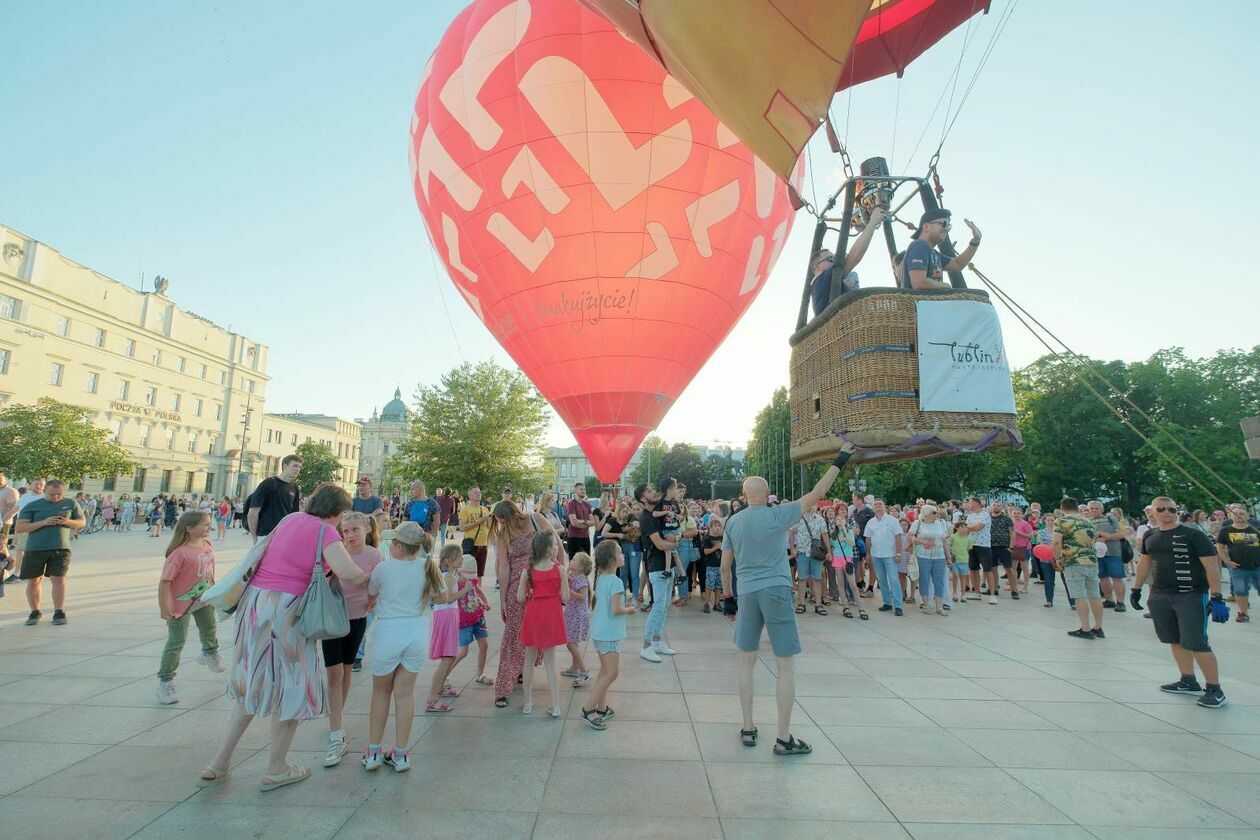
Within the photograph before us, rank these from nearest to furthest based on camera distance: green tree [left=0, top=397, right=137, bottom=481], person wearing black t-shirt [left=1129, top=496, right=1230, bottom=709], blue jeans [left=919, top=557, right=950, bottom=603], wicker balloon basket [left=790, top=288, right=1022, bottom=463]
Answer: wicker balloon basket [left=790, top=288, right=1022, bottom=463], person wearing black t-shirt [left=1129, top=496, right=1230, bottom=709], blue jeans [left=919, top=557, right=950, bottom=603], green tree [left=0, top=397, right=137, bottom=481]

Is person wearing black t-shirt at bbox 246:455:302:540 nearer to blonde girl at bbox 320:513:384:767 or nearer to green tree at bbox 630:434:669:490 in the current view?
blonde girl at bbox 320:513:384:767

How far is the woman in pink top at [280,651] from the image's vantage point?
3.46 metres

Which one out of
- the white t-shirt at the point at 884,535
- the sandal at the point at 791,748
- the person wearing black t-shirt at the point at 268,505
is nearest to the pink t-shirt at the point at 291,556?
the person wearing black t-shirt at the point at 268,505

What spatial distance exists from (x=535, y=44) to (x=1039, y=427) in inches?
1596

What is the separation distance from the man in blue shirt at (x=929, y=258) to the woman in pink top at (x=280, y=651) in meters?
3.43

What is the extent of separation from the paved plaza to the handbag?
83cm

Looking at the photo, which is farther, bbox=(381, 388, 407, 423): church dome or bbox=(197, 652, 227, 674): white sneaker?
bbox=(381, 388, 407, 423): church dome

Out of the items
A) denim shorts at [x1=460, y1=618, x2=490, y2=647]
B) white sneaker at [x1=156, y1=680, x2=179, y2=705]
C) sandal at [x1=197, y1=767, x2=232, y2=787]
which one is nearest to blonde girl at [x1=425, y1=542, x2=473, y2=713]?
denim shorts at [x1=460, y1=618, x2=490, y2=647]

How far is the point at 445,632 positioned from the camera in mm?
4863

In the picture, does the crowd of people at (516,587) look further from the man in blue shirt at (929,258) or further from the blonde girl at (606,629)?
the man in blue shirt at (929,258)

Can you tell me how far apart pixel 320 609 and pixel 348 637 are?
0.69 m

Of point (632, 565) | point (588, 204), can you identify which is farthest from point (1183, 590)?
point (588, 204)

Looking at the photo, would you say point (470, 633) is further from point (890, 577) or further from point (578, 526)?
→ point (890, 577)

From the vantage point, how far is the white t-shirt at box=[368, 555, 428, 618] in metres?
3.86
